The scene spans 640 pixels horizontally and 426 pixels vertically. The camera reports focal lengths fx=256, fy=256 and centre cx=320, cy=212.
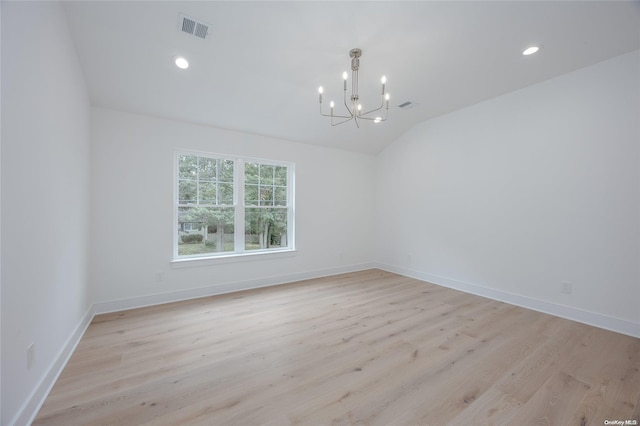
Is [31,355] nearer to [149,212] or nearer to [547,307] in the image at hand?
[149,212]

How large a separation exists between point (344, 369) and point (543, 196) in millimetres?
3271

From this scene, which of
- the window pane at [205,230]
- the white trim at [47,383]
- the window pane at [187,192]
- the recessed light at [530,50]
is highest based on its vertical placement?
the recessed light at [530,50]

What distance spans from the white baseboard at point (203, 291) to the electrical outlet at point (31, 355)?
177cm

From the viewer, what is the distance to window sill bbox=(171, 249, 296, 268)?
12.0 ft

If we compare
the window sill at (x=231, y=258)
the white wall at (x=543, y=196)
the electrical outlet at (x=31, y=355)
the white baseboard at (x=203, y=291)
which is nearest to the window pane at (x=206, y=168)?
the window sill at (x=231, y=258)

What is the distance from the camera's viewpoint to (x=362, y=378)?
77.7 inches

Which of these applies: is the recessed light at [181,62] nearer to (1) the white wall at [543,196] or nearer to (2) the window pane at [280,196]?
(2) the window pane at [280,196]

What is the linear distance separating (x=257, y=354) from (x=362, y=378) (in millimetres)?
954

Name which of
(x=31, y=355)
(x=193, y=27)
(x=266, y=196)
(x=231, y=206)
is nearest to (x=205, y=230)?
(x=231, y=206)

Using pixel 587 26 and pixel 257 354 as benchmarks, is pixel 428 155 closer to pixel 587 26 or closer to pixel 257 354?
pixel 587 26

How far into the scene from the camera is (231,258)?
4012mm

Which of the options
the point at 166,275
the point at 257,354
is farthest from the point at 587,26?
the point at 166,275

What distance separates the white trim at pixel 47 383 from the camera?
58.7 inches

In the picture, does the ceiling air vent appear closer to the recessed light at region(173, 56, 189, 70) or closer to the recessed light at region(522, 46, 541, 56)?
the recessed light at region(173, 56, 189, 70)
